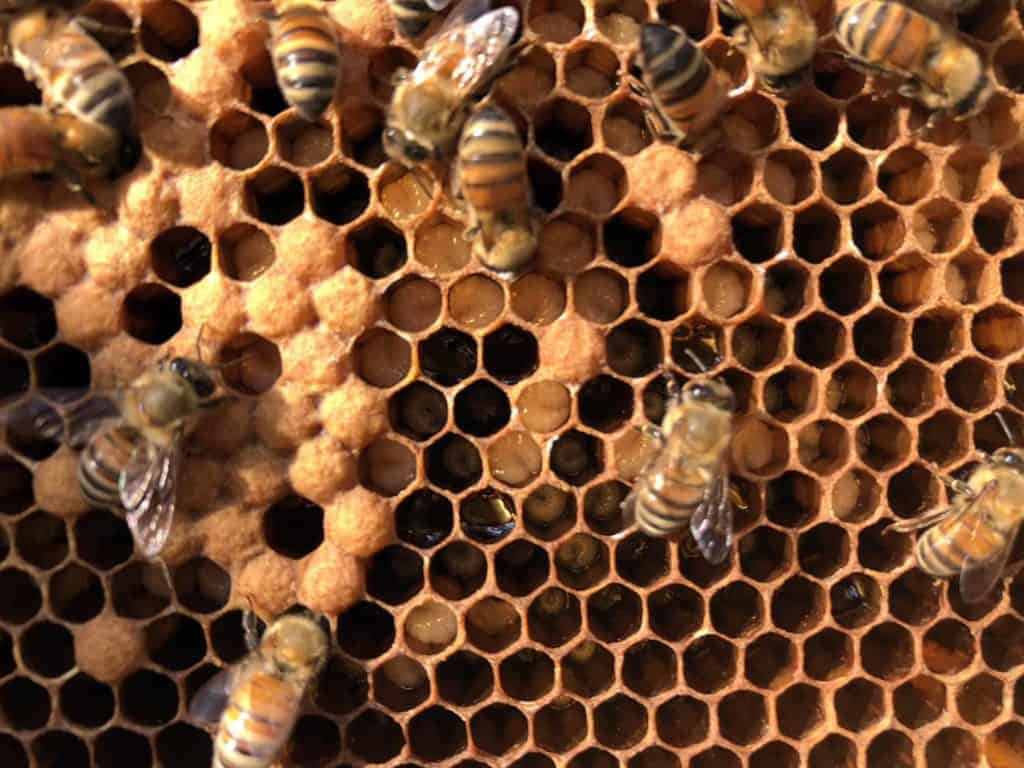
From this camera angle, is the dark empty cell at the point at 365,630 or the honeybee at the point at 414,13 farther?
the dark empty cell at the point at 365,630

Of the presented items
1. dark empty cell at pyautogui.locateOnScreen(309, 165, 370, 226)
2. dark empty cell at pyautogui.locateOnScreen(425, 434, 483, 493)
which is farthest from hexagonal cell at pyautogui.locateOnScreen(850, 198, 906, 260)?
dark empty cell at pyautogui.locateOnScreen(309, 165, 370, 226)

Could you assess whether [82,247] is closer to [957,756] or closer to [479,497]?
[479,497]

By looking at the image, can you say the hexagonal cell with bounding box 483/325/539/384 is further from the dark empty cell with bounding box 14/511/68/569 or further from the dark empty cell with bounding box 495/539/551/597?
the dark empty cell with bounding box 14/511/68/569

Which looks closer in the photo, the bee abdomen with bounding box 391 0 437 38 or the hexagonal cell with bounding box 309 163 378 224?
the bee abdomen with bounding box 391 0 437 38

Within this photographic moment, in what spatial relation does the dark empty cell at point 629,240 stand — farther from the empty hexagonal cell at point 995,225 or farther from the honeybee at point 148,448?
the honeybee at point 148,448

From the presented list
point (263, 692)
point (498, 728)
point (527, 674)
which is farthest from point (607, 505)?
point (263, 692)

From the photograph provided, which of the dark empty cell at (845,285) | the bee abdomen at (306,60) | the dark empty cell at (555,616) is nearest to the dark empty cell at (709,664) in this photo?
the dark empty cell at (555,616)

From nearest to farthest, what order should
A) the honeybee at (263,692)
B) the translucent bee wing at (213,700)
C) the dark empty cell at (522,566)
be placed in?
1. the honeybee at (263,692)
2. the translucent bee wing at (213,700)
3. the dark empty cell at (522,566)

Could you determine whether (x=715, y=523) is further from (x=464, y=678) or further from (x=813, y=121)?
(x=813, y=121)
